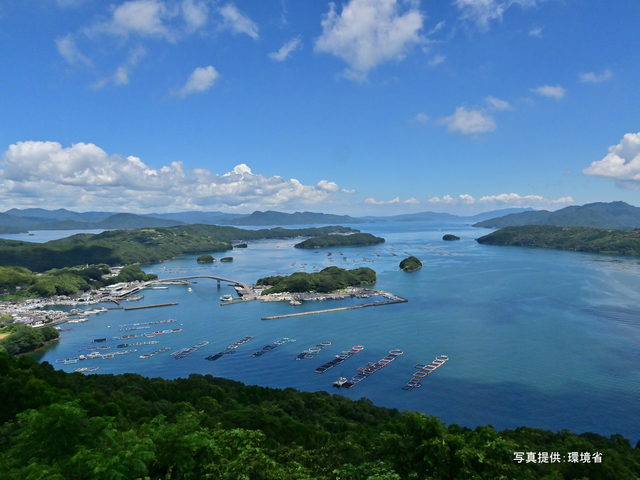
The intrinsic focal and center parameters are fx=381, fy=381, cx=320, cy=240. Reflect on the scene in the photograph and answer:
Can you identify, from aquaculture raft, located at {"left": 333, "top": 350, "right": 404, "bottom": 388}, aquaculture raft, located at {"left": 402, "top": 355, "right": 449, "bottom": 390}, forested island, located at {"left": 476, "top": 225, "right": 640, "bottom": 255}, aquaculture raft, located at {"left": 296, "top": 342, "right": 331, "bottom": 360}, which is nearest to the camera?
aquaculture raft, located at {"left": 402, "top": 355, "right": 449, "bottom": 390}

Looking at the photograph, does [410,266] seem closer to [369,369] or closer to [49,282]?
[369,369]

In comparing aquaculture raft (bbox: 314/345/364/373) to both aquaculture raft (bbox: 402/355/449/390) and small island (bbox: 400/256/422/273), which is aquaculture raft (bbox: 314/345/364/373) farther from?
small island (bbox: 400/256/422/273)

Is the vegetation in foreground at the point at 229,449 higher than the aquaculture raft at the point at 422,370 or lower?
higher

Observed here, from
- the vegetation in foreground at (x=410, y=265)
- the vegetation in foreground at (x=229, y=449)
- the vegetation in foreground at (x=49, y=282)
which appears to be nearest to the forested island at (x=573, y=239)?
the vegetation in foreground at (x=410, y=265)

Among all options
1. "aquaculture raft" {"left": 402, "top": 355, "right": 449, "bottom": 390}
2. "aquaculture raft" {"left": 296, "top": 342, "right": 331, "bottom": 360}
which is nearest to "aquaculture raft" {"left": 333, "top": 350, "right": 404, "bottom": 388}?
"aquaculture raft" {"left": 402, "top": 355, "right": 449, "bottom": 390}

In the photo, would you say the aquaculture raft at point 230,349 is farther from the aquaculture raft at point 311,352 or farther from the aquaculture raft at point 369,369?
the aquaculture raft at point 369,369

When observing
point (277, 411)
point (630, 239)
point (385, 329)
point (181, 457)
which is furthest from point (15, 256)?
point (630, 239)
